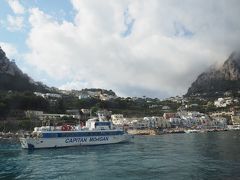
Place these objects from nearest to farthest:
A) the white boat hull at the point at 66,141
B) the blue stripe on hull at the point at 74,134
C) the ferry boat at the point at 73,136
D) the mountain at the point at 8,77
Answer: the white boat hull at the point at 66,141 < the ferry boat at the point at 73,136 < the blue stripe on hull at the point at 74,134 < the mountain at the point at 8,77

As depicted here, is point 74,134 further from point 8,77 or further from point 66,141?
point 8,77

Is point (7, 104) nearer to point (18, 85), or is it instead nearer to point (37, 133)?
point (18, 85)

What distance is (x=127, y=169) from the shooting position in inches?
1560

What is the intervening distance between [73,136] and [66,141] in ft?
6.25

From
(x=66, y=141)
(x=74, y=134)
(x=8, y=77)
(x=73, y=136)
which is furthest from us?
(x=8, y=77)

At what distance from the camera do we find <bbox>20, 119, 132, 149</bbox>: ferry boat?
70.9m

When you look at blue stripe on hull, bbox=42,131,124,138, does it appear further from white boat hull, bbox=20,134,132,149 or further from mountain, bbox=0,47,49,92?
mountain, bbox=0,47,49,92

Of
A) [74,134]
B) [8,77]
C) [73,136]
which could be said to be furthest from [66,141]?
[8,77]

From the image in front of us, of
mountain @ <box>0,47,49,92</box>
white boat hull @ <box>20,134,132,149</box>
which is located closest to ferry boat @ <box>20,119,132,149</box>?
white boat hull @ <box>20,134,132,149</box>

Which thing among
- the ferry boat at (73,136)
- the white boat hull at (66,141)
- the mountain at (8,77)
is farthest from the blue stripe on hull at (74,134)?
the mountain at (8,77)

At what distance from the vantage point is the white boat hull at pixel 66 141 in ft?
230

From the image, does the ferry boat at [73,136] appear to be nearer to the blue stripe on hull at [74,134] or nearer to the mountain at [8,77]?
the blue stripe on hull at [74,134]

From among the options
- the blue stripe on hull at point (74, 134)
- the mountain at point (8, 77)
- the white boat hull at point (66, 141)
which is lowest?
the white boat hull at point (66, 141)

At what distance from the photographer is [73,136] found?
75000mm
